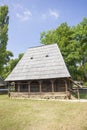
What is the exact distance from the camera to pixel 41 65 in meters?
26.7

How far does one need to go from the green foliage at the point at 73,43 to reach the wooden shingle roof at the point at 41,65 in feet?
33.8

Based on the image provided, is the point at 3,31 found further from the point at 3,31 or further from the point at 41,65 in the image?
the point at 41,65

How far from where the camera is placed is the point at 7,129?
511 inches

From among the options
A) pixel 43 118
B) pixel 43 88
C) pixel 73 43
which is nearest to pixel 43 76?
pixel 43 88

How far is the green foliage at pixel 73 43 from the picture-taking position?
37.7m

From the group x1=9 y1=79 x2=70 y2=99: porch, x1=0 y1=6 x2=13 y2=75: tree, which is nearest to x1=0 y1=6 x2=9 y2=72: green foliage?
x1=0 y1=6 x2=13 y2=75: tree

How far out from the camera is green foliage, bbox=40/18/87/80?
124 ft

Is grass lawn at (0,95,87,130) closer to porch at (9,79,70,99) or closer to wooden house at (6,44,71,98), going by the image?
porch at (9,79,70,99)

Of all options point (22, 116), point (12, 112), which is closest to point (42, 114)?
point (22, 116)

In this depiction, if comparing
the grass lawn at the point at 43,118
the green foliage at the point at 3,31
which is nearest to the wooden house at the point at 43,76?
the grass lawn at the point at 43,118

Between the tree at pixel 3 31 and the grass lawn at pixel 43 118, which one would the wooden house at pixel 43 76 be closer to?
the grass lawn at pixel 43 118

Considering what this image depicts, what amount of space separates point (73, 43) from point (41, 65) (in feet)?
46.4

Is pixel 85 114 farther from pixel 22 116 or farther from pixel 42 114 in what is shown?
pixel 22 116

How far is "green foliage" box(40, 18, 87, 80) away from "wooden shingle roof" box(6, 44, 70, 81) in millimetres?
10288
